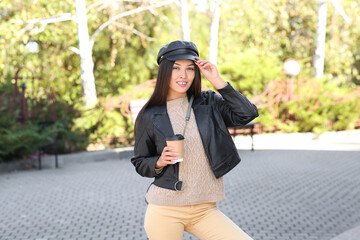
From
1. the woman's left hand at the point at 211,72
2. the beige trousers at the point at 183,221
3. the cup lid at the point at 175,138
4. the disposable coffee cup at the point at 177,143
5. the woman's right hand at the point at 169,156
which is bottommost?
the beige trousers at the point at 183,221

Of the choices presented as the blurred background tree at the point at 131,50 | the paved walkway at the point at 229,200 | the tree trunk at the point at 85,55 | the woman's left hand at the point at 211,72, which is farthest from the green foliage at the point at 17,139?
the woman's left hand at the point at 211,72

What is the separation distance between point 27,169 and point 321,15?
9.70 meters

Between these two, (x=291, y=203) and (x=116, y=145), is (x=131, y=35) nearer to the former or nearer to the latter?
(x=116, y=145)

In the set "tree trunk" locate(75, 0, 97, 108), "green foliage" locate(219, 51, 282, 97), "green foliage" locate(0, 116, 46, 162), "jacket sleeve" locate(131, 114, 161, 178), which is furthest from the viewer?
"green foliage" locate(219, 51, 282, 97)

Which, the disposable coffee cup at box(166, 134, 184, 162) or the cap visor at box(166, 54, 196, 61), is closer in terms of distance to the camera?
the disposable coffee cup at box(166, 134, 184, 162)

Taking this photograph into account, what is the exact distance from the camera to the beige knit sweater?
7.84 feet

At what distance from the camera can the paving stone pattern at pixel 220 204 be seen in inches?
204

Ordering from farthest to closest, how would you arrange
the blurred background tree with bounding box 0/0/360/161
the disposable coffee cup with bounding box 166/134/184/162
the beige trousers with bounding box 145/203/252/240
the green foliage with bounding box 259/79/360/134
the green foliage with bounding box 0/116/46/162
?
the green foliage with bounding box 259/79/360/134, the blurred background tree with bounding box 0/0/360/161, the green foliage with bounding box 0/116/46/162, the beige trousers with bounding box 145/203/252/240, the disposable coffee cup with bounding box 166/134/184/162

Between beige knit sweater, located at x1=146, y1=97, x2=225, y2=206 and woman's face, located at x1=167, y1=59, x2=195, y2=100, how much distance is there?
0.61 ft

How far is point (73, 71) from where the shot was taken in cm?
1717

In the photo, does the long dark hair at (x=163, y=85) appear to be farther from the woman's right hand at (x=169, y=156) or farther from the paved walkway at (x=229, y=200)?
the paved walkway at (x=229, y=200)

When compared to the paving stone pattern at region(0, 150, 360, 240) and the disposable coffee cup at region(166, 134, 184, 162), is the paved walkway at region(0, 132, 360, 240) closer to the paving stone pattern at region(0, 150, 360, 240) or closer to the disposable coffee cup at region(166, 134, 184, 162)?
the paving stone pattern at region(0, 150, 360, 240)

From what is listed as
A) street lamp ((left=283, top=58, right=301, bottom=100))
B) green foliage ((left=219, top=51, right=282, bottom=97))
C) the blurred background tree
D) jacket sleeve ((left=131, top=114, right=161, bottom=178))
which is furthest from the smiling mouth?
green foliage ((left=219, top=51, right=282, bottom=97))

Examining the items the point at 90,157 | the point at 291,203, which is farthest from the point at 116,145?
the point at 291,203
